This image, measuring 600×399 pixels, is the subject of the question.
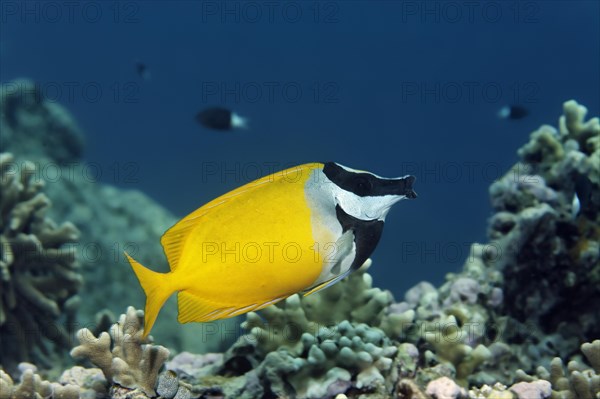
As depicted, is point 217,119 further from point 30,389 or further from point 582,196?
point 30,389

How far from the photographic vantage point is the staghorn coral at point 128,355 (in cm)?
232

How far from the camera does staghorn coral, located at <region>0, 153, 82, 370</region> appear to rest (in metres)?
5.21

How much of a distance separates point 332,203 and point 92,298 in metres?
8.16

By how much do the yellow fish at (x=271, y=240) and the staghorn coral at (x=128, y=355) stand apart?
0.56 meters

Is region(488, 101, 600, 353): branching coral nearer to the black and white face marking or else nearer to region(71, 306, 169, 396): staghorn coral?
the black and white face marking

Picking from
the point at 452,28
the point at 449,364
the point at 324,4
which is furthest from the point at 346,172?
the point at 452,28

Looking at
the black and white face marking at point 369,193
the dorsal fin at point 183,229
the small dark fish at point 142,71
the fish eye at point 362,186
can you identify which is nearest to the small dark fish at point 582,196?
the black and white face marking at point 369,193

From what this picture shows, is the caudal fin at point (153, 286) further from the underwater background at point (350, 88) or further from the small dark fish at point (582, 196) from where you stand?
the underwater background at point (350, 88)

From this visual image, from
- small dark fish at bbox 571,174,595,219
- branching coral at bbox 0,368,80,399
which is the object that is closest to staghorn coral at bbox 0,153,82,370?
branching coral at bbox 0,368,80,399

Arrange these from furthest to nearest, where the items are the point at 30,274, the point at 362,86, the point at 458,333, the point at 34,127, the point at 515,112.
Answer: the point at 362,86, the point at 515,112, the point at 34,127, the point at 30,274, the point at 458,333

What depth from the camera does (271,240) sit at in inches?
72.4

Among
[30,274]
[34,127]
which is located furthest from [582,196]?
[34,127]

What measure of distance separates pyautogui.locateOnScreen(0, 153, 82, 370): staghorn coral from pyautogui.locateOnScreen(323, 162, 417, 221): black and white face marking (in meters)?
4.49

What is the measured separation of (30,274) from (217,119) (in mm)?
5865
